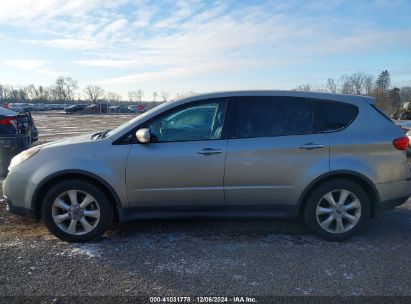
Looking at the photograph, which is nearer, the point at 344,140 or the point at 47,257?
the point at 47,257

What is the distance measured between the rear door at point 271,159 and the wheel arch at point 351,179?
0.06m

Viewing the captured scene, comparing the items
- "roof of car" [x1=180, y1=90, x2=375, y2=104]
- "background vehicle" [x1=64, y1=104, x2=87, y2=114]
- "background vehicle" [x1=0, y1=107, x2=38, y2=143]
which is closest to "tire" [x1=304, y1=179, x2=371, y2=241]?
"roof of car" [x1=180, y1=90, x2=375, y2=104]

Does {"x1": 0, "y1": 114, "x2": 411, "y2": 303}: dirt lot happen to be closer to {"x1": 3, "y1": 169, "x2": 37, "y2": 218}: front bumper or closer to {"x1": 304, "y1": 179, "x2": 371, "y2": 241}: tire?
{"x1": 304, "y1": 179, "x2": 371, "y2": 241}: tire

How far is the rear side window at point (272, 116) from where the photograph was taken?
4.40 metres

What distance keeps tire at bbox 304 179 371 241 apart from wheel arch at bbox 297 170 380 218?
0.14 ft

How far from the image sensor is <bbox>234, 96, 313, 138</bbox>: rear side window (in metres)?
4.40

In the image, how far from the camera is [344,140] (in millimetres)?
4359

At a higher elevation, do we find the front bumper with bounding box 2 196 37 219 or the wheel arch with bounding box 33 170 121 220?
the wheel arch with bounding box 33 170 121 220

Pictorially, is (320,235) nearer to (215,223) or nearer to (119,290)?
(215,223)

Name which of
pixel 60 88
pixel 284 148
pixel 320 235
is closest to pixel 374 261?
pixel 320 235

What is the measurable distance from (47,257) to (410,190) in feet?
13.7

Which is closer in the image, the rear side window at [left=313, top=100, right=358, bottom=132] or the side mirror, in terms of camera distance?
the side mirror

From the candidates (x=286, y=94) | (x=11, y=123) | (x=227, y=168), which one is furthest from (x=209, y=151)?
(x=11, y=123)

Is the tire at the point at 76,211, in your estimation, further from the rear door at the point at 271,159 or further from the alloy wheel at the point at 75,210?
the rear door at the point at 271,159
